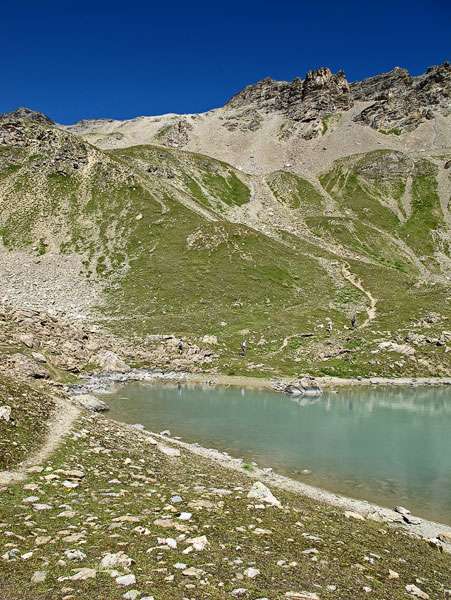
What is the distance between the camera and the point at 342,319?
7506cm

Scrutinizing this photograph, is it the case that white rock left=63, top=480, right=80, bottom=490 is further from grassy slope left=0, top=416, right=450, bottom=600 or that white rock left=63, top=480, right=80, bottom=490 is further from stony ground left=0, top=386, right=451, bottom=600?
grassy slope left=0, top=416, right=450, bottom=600

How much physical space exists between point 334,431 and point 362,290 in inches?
2359

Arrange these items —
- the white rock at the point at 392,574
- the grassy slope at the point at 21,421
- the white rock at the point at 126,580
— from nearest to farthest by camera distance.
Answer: the white rock at the point at 126,580, the white rock at the point at 392,574, the grassy slope at the point at 21,421

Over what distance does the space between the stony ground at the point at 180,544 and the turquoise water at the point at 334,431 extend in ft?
24.8

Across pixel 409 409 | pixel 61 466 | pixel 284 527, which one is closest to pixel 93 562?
pixel 284 527

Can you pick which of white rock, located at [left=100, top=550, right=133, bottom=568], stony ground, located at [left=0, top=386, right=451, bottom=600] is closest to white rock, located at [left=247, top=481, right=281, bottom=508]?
stony ground, located at [left=0, top=386, right=451, bottom=600]

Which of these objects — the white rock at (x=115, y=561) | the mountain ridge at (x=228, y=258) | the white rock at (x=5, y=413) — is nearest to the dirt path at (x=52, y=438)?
the white rock at (x=5, y=413)

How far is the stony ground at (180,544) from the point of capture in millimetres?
9852

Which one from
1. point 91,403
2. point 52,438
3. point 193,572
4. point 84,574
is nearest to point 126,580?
point 84,574

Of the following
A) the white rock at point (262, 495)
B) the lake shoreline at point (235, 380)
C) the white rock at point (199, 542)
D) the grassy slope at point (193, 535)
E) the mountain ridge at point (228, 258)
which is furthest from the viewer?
the mountain ridge at point (228, 258)

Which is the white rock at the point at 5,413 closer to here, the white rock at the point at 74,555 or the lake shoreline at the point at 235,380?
Result: the white rock at the point at 74,555

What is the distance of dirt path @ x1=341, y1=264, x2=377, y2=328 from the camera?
75.9 m

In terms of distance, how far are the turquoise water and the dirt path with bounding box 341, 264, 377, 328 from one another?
22254mm

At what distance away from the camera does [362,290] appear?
306 feet
